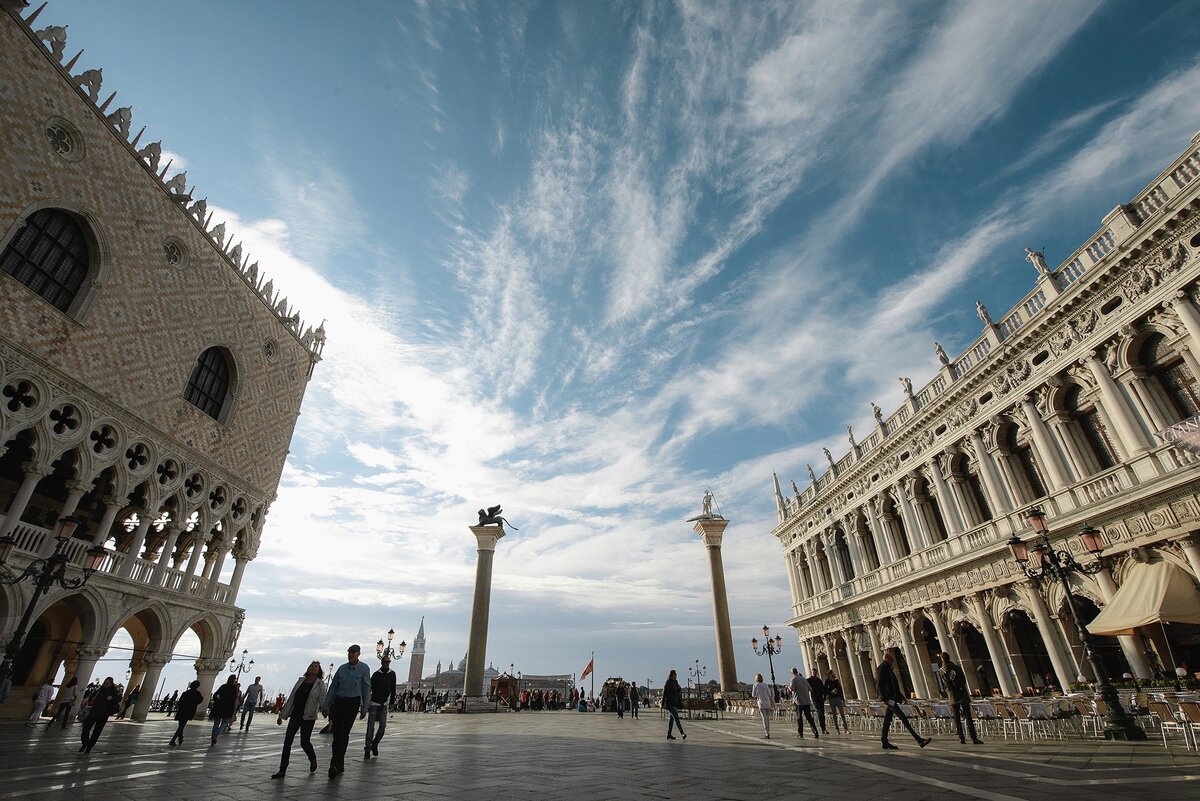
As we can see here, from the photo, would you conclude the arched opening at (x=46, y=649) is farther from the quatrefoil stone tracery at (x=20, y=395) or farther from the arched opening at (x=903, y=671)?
the arched opening at (x=903, y=671)

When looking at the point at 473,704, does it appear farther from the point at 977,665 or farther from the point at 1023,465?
the point at 1023,465

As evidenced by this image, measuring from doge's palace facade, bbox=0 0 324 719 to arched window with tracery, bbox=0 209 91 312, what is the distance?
4 cm

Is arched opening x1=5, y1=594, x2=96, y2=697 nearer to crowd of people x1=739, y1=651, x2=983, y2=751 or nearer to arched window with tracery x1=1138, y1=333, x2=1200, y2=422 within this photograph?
crowd of people x1=739, y1=651, x2=983, y2=751

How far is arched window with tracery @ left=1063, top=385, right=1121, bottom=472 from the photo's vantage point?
14320mm

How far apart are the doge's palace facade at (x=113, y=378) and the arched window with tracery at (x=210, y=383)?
0.07 meters

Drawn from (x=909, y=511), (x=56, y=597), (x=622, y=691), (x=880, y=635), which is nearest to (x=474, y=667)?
(x=622, y=691)

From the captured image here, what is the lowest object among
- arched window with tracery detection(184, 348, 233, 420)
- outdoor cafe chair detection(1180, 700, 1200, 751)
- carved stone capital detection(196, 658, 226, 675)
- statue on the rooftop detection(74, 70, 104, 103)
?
outdoor cafe chair detection(1180, 700, 1200, 751)

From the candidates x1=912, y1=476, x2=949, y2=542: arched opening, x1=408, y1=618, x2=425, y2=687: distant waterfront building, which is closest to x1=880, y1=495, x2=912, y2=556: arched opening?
x1=912, y1=476, x2=949, y2=542: arched opening

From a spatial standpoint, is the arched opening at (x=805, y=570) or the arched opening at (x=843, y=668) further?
the arched opening at (x=805, y=570)

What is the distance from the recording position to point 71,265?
674 inches

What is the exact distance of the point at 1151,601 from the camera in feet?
35.4

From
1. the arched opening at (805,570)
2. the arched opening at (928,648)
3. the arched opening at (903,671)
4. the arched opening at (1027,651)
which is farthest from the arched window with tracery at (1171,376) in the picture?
the arched opening at (805,570)

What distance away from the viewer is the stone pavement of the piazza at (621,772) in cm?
507

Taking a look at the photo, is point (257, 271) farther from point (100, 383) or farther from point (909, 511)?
point (909, 511)
